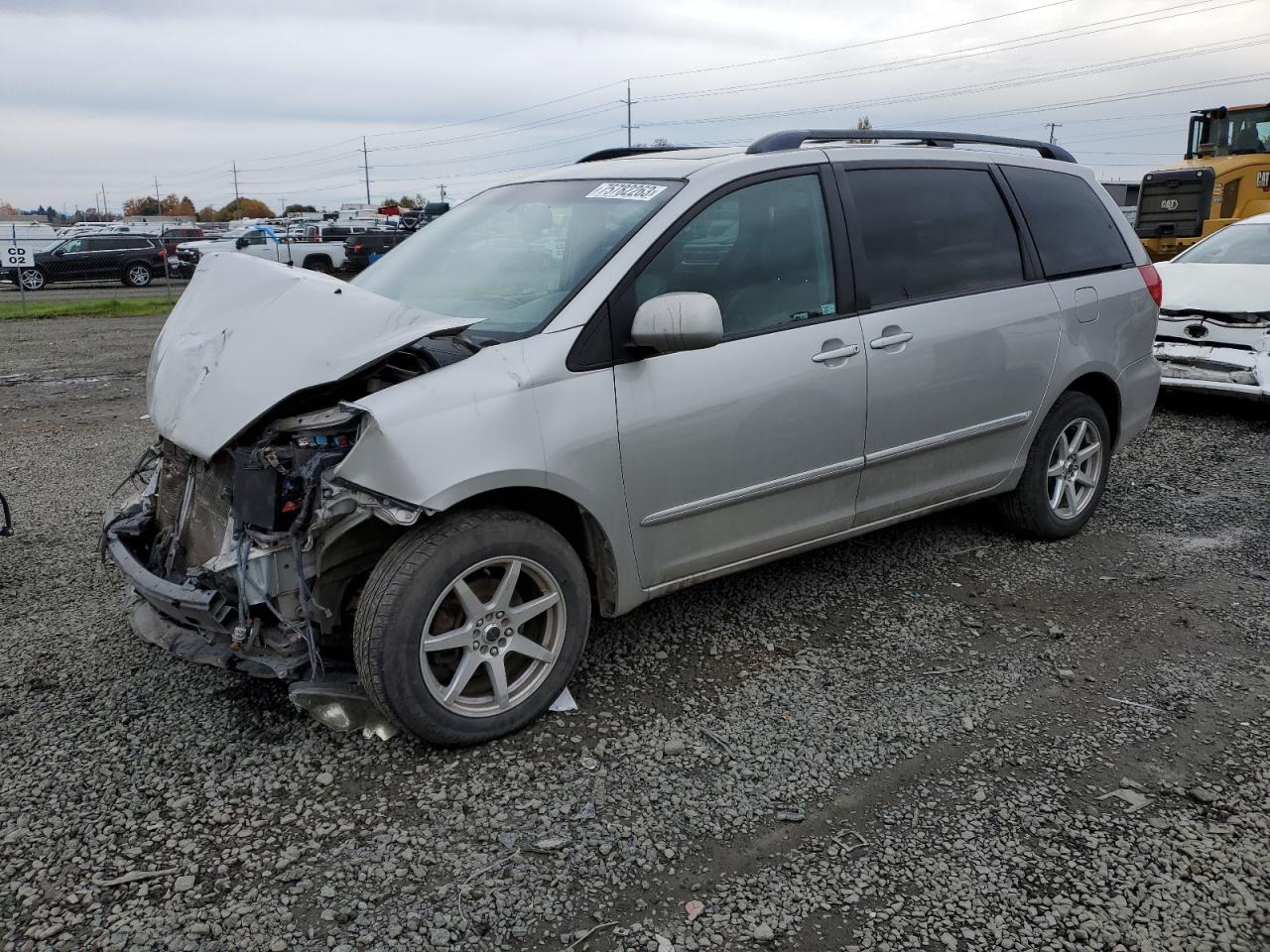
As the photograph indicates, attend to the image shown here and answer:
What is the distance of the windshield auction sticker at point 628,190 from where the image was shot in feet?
12.3

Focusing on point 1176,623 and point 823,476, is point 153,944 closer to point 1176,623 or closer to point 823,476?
point 823,476

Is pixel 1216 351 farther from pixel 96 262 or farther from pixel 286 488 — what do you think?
pixel 96 262

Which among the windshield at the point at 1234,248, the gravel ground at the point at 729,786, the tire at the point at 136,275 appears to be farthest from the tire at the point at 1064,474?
the tire at the point at 136,275

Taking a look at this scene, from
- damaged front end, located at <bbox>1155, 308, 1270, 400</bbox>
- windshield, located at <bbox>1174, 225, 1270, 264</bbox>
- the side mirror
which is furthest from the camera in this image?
windshield, located at <bbox>1174, 225, 1270, 264</bbox>

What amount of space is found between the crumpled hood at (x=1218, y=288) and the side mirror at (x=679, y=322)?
624 centimetres

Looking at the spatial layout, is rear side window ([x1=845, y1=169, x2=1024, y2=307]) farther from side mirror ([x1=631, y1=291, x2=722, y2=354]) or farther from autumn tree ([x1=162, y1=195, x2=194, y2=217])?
autumn tree ([x1=162, y1=195, x2=194, y2=217])

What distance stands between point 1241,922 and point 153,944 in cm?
267

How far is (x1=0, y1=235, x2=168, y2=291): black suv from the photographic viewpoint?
26.2 meters

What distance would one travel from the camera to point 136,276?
2720 cm

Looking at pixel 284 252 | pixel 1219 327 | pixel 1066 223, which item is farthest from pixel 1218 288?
pixel 284 252

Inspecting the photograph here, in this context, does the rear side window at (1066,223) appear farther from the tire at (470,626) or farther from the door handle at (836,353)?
the tire at (470,626)

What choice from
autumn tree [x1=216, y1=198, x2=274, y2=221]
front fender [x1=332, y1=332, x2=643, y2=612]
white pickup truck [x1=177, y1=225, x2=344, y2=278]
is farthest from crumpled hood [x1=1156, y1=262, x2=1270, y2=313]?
autumn tree [x1=216, y1=198, x2=274, y2=221]

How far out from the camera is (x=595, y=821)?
9.66 feet

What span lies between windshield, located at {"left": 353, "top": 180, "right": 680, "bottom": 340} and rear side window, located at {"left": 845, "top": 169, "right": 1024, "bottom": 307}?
94cm
